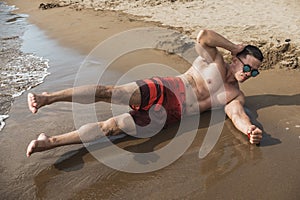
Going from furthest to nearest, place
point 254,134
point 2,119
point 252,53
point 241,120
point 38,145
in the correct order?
1. point 2,119
2. point 252,53
3. point 241,120
4. point 254,134
5. point 38,145

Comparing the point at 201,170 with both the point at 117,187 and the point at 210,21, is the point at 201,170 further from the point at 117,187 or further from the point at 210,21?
the point at 210,21

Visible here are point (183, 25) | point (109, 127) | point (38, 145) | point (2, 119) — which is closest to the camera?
point (38, 145)

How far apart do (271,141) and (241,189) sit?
684 millimetres

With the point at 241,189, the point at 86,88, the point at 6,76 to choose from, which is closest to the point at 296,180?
the point at 241,189

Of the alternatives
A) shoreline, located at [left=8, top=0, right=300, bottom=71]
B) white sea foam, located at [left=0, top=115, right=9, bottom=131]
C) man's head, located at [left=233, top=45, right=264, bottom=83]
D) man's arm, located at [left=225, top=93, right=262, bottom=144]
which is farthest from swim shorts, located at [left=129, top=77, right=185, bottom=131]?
shoreline, located at [left=8, top=0, right=300, bottom=71]

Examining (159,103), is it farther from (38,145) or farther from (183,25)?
(183,25)

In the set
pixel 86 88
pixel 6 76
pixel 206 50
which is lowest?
pixel 6 76

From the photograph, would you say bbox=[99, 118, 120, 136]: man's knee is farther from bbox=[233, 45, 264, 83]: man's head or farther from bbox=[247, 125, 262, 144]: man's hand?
bbox=[233, 45, 264, 83]: man's head

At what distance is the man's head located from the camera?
281cm

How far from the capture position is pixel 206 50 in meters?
2.91

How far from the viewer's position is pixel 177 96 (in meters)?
2.85

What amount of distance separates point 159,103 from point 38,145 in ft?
3.16

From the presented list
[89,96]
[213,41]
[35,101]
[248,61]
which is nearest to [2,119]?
[35,101]

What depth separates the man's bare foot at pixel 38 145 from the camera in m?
2.31
